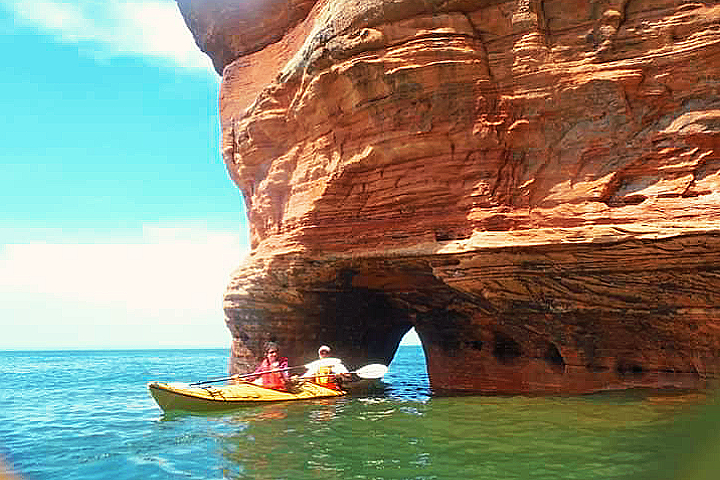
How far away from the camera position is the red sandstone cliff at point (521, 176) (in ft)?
33.8

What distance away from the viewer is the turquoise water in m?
6.45

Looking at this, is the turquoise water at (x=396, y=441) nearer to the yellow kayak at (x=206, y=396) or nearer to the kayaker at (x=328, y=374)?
the yellow kayak at (x=206, y=396)

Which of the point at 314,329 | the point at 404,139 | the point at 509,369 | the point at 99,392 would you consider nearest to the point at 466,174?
the point at 404,139

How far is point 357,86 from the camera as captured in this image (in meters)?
12.5

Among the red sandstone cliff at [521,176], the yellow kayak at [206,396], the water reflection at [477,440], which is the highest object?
the red sandstone cliff at [521,176]

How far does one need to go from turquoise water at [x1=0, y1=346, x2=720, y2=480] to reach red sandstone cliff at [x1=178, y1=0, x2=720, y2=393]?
1.94 metres

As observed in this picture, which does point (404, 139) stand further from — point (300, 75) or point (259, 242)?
point (259, 242)

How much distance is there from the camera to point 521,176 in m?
11.8

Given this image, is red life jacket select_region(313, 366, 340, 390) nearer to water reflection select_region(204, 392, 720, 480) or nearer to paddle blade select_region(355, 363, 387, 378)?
paddle blade select_region(355, 363, 387, 378)

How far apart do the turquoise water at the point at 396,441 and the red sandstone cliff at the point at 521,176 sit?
1942 mm

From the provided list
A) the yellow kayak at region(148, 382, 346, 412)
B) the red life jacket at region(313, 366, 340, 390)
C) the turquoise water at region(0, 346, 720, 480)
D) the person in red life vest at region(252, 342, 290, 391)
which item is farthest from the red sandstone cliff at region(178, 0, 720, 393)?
the yellow kayak at region(148, 382, 346, 412)

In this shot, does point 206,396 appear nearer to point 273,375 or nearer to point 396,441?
point 273,375

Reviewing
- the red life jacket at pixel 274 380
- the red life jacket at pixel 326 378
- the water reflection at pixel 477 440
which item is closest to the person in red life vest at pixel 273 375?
the red life jacket at pixel 274 380

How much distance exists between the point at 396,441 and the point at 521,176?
19.8 feet
